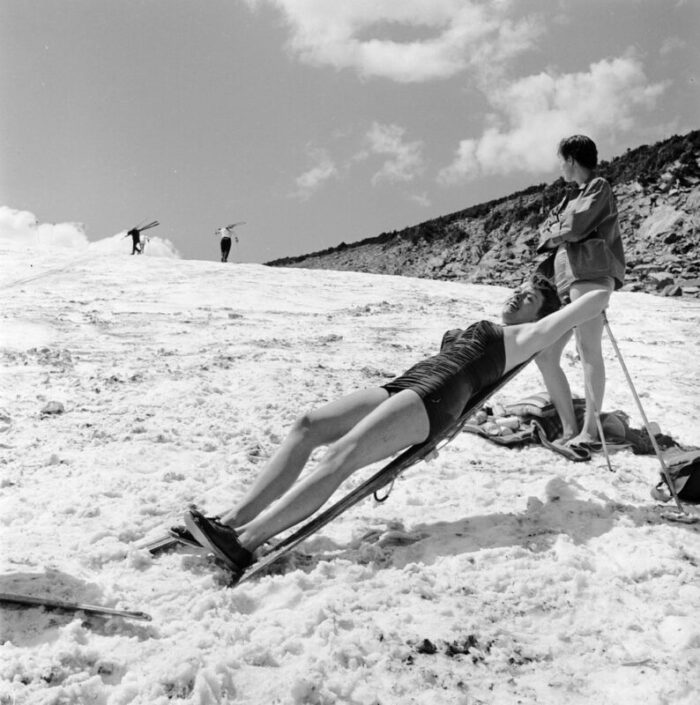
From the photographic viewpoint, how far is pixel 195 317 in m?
9.45

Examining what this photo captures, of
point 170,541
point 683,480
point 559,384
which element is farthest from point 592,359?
point 170,541

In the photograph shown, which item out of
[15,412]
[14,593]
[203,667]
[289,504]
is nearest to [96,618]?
[14,593]

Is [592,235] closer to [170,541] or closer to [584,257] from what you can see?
[584,257]

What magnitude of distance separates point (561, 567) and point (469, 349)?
112cm

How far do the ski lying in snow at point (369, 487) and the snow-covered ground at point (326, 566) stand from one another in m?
0.09

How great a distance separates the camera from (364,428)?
282 cm

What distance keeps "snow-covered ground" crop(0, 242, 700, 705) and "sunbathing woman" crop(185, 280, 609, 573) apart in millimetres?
225

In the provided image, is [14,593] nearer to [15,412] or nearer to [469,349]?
[469,349]

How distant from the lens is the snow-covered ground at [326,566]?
2041mm

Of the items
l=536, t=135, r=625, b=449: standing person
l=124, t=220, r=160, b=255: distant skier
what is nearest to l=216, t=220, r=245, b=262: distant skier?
l=124, t=220, r=160, b=255: distant skier

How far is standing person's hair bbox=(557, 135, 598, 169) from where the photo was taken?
3941 millimetres

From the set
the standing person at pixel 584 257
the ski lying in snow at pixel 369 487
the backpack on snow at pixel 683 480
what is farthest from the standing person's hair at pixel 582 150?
the backpack on snow at pixel 683 480

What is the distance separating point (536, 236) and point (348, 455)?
94.1 ft

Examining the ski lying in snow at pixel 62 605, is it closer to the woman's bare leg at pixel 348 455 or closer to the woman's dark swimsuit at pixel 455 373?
the woman's bare leg at pixel 348 455
